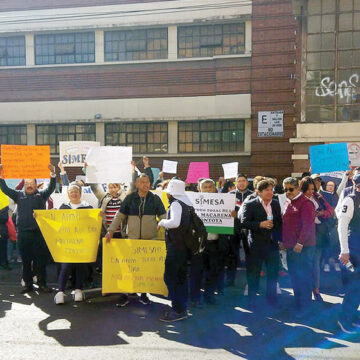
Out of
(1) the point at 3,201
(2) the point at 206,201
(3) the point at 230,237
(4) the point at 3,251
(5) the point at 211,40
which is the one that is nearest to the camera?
(2) the point at 206,201

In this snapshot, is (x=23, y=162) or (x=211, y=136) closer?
(x=23, y=162)

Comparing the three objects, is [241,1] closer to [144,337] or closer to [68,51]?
[68,51]

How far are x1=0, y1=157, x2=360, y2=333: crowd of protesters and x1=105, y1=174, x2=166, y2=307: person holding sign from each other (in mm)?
14

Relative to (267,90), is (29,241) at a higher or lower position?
lower

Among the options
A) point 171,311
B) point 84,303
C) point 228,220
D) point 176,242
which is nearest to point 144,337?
point 171,311

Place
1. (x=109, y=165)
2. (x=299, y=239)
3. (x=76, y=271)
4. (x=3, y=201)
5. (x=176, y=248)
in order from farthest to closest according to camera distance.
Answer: (x=3, y=201), (x=109, y=165), (x=76, y=271), (x=299, y=239), (x=176, y=248)

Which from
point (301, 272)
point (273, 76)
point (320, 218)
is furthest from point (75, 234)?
point (273, 76)

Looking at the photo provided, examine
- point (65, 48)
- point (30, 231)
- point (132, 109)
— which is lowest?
point (30, 231)

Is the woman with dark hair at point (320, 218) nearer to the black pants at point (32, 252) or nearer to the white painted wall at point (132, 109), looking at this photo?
the black pants at point (32, 252)

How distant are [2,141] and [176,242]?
1726 cm

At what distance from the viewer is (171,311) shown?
5.94 m

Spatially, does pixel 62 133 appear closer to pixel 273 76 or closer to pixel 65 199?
pixel 273 76

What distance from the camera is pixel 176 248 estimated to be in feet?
18.9

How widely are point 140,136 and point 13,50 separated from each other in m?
7.06
